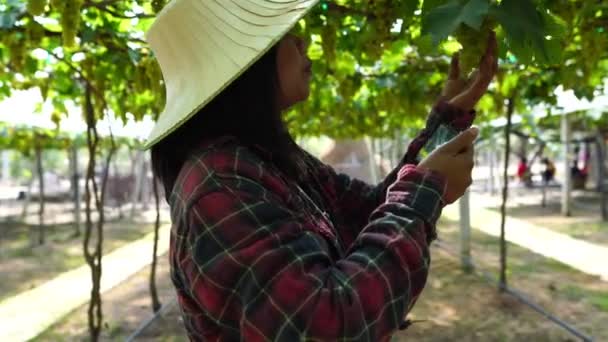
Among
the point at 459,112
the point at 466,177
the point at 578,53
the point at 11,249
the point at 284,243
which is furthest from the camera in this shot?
the point at 11,249

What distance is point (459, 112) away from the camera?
1291 millimetres

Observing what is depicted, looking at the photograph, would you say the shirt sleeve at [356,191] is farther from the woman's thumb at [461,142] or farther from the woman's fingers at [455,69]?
the woman's thumb at [461,142]

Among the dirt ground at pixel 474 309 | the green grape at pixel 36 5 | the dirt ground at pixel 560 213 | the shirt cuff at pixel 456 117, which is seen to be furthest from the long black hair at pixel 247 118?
the dirt ground at pixel 560 213

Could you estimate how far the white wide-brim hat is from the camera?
1.01 m

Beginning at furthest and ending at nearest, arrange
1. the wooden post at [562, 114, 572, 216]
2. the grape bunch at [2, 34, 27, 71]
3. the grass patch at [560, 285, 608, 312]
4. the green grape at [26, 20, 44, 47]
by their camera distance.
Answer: the wooden post at [562, 114, 572, 216]
the grass patch at [560, 285, 608, 312]
the grape bunch at [2, 34, 27, 71]
the green grape at [26, 20, 44, 47]

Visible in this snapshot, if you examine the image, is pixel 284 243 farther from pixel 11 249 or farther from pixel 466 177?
pixel 11 249

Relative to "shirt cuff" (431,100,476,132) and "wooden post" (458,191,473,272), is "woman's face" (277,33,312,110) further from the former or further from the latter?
"wooden post" (458,191,473,272)

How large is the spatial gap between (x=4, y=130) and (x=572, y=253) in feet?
30.7

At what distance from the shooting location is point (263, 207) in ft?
2.96

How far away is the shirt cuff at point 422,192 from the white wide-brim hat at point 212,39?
0.33 metres

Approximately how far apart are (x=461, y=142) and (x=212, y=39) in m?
0.49

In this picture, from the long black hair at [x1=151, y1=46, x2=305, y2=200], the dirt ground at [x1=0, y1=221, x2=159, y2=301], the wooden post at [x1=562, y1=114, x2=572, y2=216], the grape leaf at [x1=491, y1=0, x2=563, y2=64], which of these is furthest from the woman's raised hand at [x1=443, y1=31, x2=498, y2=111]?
the wooden post at [x1=562, y1=114, x2=572, y2=216]

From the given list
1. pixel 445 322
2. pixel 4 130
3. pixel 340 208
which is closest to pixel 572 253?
pixel 445 322

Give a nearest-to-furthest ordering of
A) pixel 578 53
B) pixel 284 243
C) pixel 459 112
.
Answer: pixel 284 243
pixel 459 112
pixel 578 53
